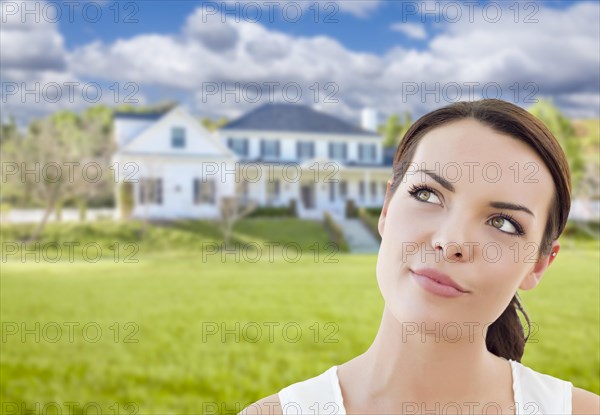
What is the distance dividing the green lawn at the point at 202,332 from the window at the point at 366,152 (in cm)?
747

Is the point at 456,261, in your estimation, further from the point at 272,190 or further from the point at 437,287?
the point at 272,190

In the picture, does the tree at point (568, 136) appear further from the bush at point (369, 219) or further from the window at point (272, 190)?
the window at point (272, 190)

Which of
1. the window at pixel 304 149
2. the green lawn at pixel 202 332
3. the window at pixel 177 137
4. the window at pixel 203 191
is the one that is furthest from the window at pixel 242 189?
the green lawn at pixel 202 332

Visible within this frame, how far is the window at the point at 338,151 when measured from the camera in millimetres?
16297

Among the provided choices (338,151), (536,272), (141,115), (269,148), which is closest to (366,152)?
(338,151)

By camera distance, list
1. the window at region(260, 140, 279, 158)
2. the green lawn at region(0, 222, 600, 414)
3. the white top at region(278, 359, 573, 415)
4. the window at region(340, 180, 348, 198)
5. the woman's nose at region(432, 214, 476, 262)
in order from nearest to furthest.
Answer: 1. the woman's nose at region(432, 214, 476, 262)
2. the white top at region(278, 359, 573, 415)
3. the green lawn at region(0, 222, 600, 414)
4. the window at region(340, 180, 348, 198)
5. the window at region(260, 140, 279, 158)

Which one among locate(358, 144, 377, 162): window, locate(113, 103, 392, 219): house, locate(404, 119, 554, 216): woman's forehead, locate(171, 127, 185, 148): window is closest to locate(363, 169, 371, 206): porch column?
locate(113, 103, 392, 219): house

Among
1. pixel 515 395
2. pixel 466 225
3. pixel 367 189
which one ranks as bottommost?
pixel 367 189

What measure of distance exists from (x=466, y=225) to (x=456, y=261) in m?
0.07

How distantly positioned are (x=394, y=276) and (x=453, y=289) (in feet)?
0.34

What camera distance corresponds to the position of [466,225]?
1.08 meters

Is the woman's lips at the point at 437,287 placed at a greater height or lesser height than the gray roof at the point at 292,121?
lesser

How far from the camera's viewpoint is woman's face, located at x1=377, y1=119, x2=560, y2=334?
3.50ft

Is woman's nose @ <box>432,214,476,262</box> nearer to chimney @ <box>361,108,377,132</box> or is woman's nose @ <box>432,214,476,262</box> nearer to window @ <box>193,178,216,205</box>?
window @ <box>193,178,216,205</box>
